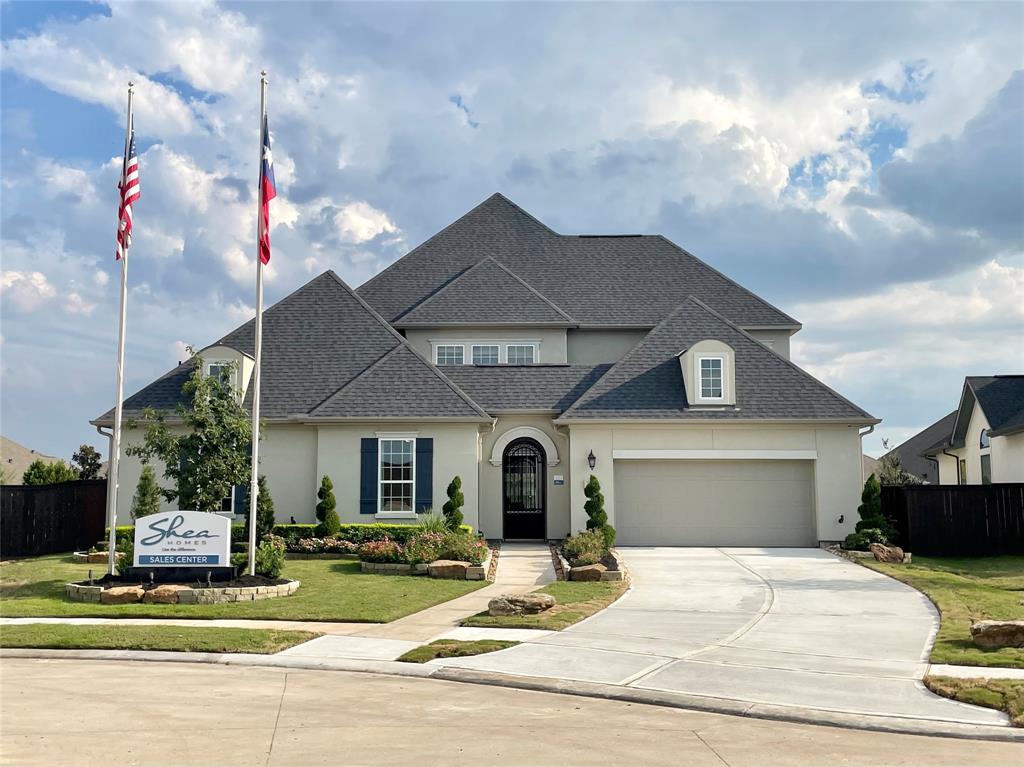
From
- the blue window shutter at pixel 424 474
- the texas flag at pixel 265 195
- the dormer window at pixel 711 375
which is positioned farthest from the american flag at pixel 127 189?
the dormer window at pixel 711 375

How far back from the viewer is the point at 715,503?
24141mm

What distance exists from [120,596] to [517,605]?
670cm

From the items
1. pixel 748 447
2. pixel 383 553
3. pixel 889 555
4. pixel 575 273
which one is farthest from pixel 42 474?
pixel 889 555

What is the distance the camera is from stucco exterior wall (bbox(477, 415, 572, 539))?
25.0m

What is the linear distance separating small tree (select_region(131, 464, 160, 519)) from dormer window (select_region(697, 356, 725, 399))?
553 inches

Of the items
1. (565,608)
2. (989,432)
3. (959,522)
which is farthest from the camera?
(989,432)

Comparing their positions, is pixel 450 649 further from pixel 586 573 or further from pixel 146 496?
pixel 146 496

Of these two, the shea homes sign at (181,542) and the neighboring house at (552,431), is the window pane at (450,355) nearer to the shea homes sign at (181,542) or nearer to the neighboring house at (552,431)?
the neighboring house at (552,431)

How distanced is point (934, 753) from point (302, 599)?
10.5m

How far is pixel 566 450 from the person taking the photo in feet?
82.5

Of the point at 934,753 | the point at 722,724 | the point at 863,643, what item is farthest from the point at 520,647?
the point at 934,753

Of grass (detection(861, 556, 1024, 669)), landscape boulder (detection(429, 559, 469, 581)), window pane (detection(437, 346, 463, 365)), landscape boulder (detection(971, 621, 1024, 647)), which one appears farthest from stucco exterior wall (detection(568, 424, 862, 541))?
landscape boulder (detection(971, 621, 1024, 647))

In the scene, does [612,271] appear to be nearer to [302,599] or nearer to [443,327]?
[443,327]

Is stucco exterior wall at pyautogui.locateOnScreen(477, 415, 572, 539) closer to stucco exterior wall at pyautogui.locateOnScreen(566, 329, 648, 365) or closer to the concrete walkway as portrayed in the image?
stucco exterior wall at pyautogui.locateOnScreen(566, 329, 648, 365)
